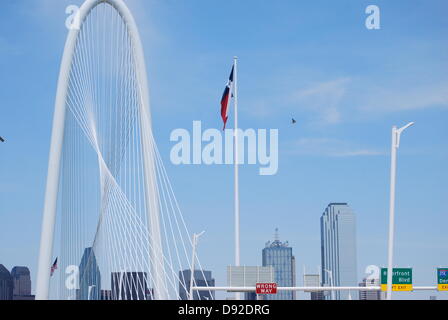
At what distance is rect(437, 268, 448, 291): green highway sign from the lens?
4778cm

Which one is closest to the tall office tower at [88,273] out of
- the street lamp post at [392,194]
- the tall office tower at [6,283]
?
the street lamp post at [392,194]

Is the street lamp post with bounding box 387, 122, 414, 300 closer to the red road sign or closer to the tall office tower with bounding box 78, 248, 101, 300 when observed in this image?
the red road sign

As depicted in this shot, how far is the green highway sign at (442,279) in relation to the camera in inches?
1881

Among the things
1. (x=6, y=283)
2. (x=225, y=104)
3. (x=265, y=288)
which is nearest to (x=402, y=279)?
(x=265, y=288)

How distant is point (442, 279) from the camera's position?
4831 cm

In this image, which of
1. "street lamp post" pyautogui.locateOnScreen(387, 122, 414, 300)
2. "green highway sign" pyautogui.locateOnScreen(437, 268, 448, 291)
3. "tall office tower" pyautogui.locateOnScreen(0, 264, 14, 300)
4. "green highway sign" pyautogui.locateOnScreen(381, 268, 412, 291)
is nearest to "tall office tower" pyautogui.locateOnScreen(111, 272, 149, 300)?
"street lamp post" pyautogui.locateOnScreen(387, 122, 414, 300)

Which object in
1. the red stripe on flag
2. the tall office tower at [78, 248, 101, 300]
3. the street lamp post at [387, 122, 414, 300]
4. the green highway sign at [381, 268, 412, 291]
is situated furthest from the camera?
the tall office tower at [78, 248, 101, 300]

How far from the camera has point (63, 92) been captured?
39031 millimetres

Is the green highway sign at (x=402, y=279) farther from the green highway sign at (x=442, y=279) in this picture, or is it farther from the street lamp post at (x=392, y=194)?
the street lamp post at (x=392, y=194)

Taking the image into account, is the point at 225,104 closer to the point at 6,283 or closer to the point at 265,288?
the point at 265,288

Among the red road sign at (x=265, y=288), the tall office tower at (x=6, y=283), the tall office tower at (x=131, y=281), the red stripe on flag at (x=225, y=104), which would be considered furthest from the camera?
the tall office tower at (x=6, y=283)

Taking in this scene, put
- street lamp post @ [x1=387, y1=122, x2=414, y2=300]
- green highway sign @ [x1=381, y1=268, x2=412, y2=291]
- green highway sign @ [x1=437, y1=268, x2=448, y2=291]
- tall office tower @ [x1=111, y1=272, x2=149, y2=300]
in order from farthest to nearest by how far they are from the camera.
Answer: green highway sign @ [x1=437, y1=268, x2=448, y2=291], green highway sign @ [x1=381, y1=268, x2=412, y2=291], tall office tower @ [x1=111, y1=272, x2=149, y2=300], street lamp post @ [x1=387, y1=122, x2=414, y2=300]
